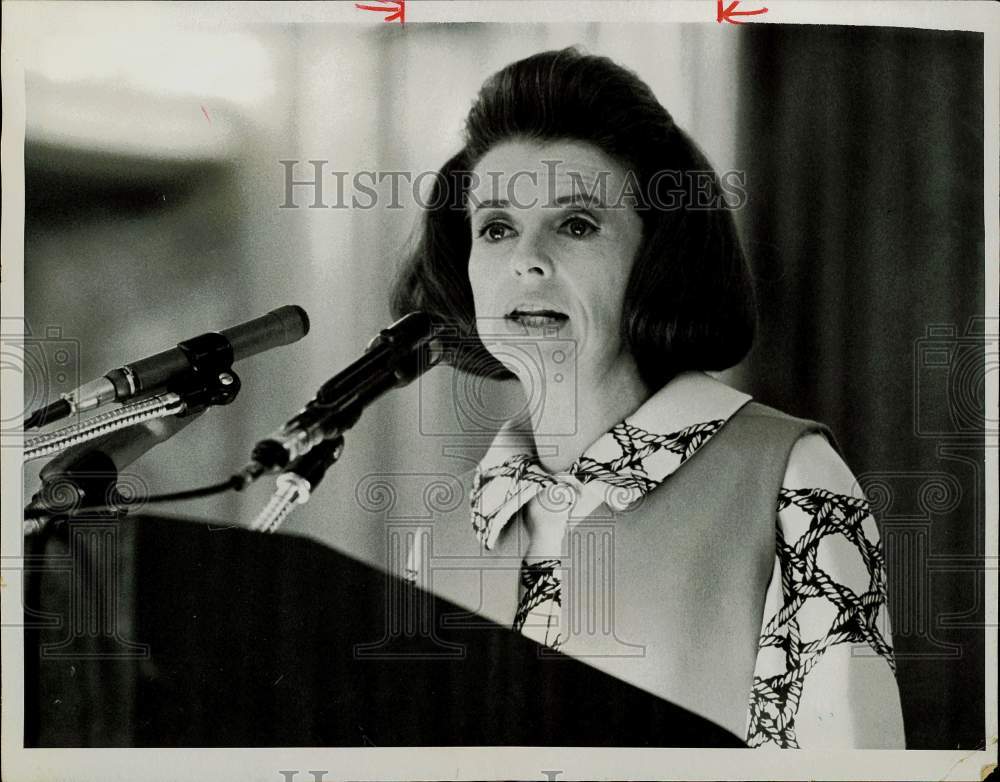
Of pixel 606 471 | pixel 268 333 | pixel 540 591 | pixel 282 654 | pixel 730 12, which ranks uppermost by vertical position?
pixel 730 12

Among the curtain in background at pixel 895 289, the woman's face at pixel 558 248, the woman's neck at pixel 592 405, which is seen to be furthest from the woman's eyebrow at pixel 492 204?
the curtain in background at pixel 895 289

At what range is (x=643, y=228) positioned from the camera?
62.6 inches

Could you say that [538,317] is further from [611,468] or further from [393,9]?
[393,9]

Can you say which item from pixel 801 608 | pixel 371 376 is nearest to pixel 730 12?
pixel 371 376

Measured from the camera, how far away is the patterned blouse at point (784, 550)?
155 cm

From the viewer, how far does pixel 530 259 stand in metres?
1.58

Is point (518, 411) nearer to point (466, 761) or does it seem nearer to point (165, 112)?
point (466, 761)

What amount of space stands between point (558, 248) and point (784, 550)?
0.62m

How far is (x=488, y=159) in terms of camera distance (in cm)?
160

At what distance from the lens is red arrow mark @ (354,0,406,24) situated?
1.62m

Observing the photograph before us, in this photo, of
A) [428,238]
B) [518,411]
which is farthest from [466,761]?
[428,238]

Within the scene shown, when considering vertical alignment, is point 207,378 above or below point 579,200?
below

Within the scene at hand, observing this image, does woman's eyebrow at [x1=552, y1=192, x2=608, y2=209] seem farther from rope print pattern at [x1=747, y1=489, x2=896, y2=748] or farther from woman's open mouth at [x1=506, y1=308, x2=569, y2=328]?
rope print pattern at [x1=747, y1=489, x2=896, y2=748]

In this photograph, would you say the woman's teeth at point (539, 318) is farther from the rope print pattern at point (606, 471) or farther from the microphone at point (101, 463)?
the microphone at point (101, 463)
